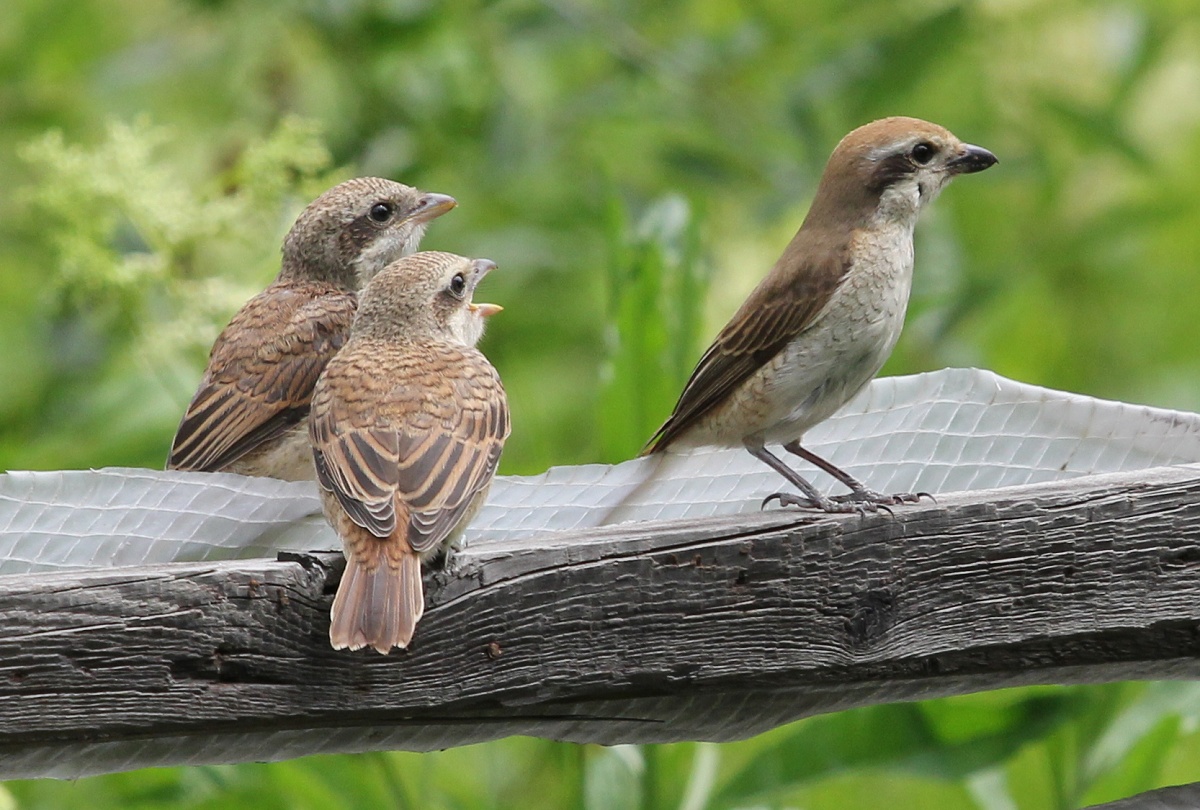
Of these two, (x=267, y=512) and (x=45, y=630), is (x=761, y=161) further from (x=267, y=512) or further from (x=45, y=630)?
(x=45, y=630)

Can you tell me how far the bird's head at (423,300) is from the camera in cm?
303

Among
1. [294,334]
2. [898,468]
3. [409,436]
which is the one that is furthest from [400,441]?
[294,334]

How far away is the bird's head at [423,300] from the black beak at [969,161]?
1.01 m

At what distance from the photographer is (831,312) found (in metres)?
3.17

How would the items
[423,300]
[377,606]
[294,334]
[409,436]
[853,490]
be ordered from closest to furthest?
[377,606], [409,436], [853,490], [423,300], [294,334]

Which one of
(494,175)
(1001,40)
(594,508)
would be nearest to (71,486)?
(594,508)

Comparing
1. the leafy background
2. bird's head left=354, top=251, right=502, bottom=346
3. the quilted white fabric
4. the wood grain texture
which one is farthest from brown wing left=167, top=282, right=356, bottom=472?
the wood grain texture

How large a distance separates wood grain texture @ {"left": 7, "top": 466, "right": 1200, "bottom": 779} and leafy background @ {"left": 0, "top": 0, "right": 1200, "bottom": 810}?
4.59 ft

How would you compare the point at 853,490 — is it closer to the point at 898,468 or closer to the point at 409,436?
the point at 898,468

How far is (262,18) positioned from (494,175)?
95cm

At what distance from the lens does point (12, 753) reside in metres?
1.88

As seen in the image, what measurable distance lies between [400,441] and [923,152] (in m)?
1.41

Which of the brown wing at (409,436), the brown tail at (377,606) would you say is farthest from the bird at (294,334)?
the brown tail at (377,606)

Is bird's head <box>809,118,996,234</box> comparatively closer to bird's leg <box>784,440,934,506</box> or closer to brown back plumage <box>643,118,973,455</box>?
brown back plumage <box>643,118,973,455</box>
